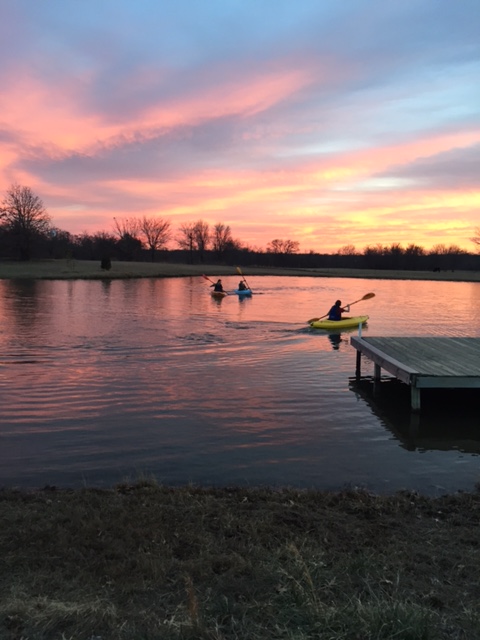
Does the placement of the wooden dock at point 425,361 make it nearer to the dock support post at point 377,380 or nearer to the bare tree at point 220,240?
the dock support post at point 377,380

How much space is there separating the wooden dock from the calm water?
2.27 ft

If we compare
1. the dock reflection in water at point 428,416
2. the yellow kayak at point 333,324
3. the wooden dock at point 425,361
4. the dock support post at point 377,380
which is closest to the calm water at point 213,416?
the dock reflection in water at point 428,416

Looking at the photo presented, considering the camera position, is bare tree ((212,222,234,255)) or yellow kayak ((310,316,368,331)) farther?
bare tree ((212,222,234,255))

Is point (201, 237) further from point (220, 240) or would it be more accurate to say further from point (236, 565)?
point (236, 565)

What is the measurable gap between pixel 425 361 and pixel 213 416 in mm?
4741

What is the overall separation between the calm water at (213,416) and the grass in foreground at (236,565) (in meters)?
1.09

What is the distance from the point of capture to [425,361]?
1112 centimetres

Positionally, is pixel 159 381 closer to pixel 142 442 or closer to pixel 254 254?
pixel 142 442

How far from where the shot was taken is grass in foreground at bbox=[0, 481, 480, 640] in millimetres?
2975

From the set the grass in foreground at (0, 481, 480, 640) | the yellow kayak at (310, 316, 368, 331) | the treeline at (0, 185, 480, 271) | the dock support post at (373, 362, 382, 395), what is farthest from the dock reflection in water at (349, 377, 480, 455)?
the treeline at (0, 185, 480, 271)

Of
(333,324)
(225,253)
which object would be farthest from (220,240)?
(333,324)

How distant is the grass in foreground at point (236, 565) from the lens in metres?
2.97

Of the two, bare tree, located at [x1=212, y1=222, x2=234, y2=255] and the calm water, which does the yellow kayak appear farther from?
bare tree, located at [x1=212, y1=222, x2=234, y2=255]

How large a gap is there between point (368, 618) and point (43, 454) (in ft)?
18.1
